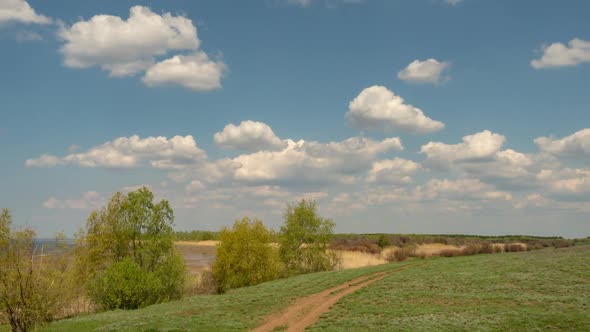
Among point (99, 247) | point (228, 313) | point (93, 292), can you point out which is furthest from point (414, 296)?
point (99, 247)

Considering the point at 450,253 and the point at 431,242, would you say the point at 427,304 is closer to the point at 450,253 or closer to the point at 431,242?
the point at 450,253

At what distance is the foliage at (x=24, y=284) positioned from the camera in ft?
→ 91.6

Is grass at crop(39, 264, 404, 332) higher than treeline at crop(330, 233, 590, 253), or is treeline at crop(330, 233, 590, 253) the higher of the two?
treeline at crop(330, 233, 590, 253)

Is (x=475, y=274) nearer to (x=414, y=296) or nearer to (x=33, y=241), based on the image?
(x=414, y=296)

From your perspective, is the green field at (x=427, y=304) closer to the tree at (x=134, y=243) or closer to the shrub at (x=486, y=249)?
the tree at (x=134, y=243)

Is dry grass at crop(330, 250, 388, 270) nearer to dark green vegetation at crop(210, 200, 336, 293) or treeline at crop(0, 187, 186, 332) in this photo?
dark green vegetation at crop(210, 200, 336, 293)

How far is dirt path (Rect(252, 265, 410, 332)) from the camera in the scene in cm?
2527

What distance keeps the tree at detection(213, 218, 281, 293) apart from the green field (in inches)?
413

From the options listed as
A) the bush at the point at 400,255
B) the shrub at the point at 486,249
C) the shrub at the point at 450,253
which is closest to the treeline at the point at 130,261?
the bush at the point at 400,255

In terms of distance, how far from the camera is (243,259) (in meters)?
50.4

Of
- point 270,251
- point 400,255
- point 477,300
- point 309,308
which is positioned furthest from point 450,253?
point 309,308

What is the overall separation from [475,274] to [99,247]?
34486mm

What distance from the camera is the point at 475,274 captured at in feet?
117

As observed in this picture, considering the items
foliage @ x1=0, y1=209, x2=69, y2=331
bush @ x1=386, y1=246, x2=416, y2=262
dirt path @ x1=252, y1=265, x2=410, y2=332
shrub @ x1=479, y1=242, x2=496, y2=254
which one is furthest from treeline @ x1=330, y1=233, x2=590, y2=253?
foliage @ x1=0, y1=209, x2=69, y2=331
